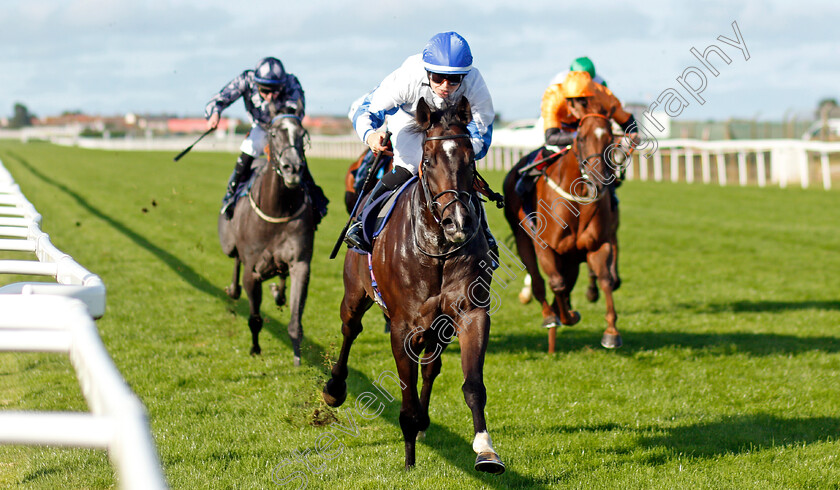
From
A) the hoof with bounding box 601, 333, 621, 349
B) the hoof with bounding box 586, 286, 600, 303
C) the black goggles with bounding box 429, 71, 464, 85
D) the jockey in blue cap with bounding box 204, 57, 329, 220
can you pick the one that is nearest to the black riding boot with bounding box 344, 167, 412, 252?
the black goggles with bounding box 429, 71, 464, 85

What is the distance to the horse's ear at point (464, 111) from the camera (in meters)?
4.16

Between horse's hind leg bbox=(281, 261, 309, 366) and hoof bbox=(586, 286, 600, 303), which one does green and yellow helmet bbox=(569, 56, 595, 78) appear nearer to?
hoof bbox=(586, 286, 600, 303)

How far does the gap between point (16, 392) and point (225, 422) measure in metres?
1.70

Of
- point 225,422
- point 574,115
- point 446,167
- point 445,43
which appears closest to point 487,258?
point 446,167

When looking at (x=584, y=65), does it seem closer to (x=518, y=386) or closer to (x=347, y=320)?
(x=518, y=386)

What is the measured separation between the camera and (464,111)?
164 inches

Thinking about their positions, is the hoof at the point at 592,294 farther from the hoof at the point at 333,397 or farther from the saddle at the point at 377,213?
the saddle at the point at 377,213

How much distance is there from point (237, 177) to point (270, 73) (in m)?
1.14

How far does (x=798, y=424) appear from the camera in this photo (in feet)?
18.4

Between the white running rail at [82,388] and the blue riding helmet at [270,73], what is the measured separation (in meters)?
4.85

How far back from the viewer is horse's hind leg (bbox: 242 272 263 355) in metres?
7.40

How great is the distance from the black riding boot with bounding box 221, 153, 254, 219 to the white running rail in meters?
5.17

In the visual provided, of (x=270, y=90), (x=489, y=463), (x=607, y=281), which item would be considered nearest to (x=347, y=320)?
(x=489, y=463)

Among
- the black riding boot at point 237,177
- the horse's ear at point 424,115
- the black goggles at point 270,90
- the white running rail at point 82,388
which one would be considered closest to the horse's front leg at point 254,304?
the black riding boot at point 237,177
